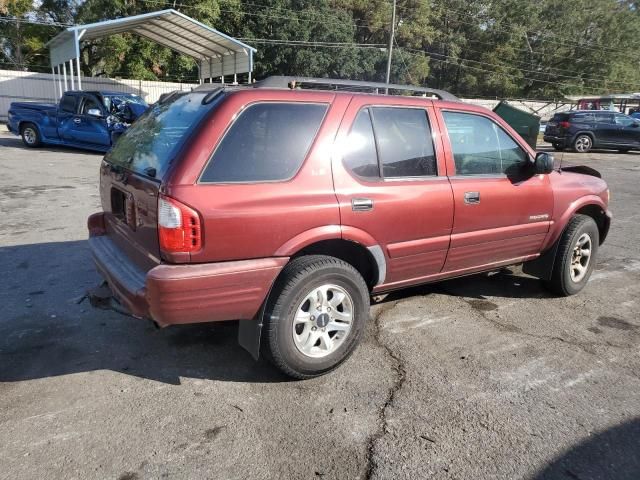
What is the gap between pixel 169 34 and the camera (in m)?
21.6

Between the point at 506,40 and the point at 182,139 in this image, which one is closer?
the point at 182,139

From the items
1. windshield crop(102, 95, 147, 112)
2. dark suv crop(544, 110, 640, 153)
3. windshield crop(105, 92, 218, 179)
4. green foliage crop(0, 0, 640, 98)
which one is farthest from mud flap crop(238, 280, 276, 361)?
green foliage crop(0, 0, 640, 98)

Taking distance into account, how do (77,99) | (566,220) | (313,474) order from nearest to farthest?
(313,474) → (566,220) → (77,99)

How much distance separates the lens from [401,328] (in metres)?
4.08

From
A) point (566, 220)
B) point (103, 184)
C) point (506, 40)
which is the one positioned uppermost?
point (506, 40)

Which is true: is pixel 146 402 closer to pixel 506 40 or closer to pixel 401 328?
pixel 401 328

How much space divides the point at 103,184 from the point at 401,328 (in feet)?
8.38

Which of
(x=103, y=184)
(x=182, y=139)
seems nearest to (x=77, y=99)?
(x=103, y=184)

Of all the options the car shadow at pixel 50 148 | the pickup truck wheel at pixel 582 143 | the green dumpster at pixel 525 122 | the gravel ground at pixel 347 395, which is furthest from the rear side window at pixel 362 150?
the pickup truck wheel at pixel 582 143

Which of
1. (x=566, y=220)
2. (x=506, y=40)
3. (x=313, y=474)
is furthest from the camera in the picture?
(x=506, y=40)

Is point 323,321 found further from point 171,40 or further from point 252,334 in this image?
point 171,40

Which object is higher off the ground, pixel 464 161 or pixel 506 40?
pixel 506 40

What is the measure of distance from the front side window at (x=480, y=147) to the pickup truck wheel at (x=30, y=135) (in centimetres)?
1478

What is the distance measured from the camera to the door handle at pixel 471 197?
154 inches
